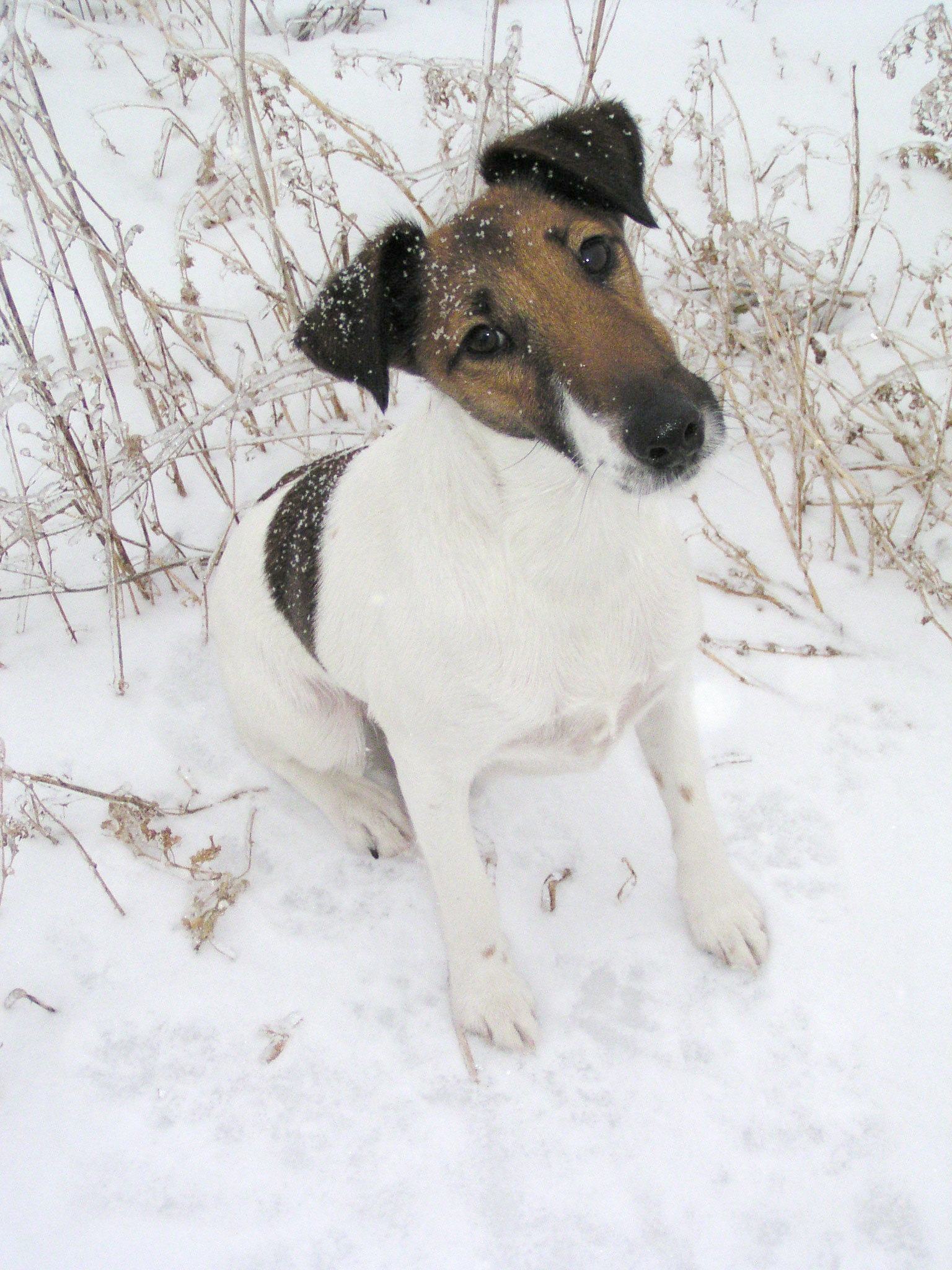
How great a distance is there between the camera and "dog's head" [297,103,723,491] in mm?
1816

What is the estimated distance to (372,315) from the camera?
Result: 2057mm

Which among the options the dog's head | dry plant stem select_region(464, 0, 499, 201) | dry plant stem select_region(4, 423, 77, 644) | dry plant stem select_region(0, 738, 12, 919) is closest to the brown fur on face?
the dog's head

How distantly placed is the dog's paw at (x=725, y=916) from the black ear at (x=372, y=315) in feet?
5.47

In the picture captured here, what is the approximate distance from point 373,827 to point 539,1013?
81cm

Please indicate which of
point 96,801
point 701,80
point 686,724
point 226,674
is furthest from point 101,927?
point 701,80

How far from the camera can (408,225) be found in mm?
2135

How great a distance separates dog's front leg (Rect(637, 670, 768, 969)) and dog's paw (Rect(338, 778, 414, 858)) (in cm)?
91

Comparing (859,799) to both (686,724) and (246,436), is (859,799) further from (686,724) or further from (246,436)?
(246,436)

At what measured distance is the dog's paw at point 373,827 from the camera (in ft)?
10.0

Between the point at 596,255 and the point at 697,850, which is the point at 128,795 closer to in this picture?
the point at 697,850

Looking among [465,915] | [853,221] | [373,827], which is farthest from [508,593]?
[853,221]

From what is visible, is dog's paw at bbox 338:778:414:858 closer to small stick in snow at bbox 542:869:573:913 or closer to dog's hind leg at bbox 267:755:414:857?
dog's hind leg at bbox 267:755:414:857

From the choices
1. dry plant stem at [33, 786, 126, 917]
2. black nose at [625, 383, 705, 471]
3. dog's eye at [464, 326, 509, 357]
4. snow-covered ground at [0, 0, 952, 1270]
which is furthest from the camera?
dry plant stem at [33, 786, 126, 917]

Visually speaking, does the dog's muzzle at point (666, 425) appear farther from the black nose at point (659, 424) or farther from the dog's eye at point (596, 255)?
the dog's eye at point (596, 255)
